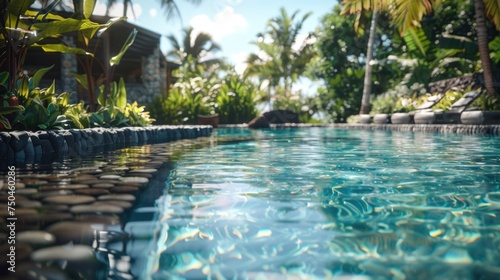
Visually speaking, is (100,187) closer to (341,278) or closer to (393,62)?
(341,278)

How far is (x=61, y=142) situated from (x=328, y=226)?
3521mm

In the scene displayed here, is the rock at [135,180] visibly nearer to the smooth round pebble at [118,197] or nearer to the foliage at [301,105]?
the smooth round pebble at [118,197]

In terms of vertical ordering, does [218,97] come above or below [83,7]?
below

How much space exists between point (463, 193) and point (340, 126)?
45.8 feet

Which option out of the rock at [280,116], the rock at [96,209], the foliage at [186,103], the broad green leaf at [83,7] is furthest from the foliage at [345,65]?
the rock at [96,209]

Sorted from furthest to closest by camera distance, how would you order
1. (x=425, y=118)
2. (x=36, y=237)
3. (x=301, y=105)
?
(x=301, y=105) → (x=425, y=118) → (x=36, y=237)

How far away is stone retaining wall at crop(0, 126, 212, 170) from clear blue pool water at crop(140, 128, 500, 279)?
1.60 m

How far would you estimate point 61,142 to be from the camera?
4.40 meters

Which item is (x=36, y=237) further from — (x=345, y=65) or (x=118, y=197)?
(x=345, y=65)

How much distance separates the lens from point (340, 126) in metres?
16.2

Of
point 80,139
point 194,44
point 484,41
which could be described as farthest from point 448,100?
point 194,44

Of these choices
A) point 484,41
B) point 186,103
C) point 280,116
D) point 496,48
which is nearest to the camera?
point 484,41

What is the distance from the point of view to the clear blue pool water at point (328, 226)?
1.38 m

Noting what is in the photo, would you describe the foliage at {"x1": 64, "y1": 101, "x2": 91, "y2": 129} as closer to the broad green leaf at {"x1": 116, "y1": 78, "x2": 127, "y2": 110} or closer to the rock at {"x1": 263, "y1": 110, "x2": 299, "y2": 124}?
the broad green leaf at {"x1": 116, "y1": 78, "x2": 127, "y2": 110}
